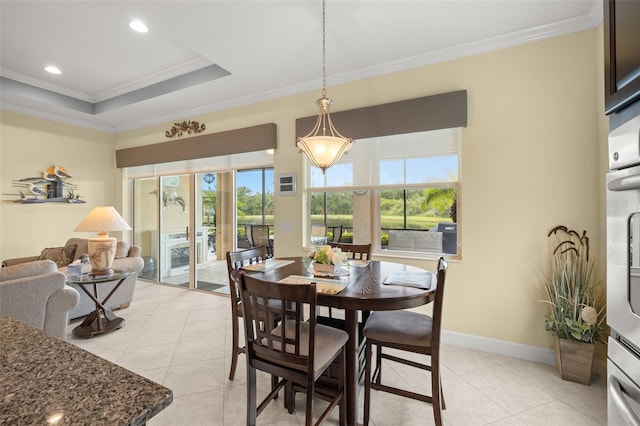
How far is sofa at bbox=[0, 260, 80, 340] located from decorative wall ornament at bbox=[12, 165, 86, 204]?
9.43ft

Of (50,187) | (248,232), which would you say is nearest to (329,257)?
(248,232)

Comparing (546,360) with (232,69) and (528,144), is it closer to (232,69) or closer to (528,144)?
(528,144)

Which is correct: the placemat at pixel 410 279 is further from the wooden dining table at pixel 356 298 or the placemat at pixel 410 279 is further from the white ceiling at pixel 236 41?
the white ceiling at pixel 236 41

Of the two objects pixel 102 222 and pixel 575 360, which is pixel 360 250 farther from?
pixel 102 222

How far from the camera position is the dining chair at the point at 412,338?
5.14ft

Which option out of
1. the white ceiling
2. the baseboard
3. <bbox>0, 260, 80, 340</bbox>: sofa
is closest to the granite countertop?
<bbox>0, 260, 80, 340</bbox>: sofa

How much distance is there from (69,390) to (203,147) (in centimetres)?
406

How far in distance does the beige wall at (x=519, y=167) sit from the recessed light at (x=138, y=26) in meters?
2.52

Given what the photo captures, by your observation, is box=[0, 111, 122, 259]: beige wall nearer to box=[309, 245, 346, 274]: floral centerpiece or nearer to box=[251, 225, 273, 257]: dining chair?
box=[251, 225, 273, 257]: dining chair

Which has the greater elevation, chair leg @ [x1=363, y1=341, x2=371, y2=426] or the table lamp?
the table lamp

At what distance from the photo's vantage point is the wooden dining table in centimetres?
150

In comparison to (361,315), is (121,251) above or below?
above

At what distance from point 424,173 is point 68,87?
500 centimetres

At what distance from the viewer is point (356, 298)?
4.91 ft
